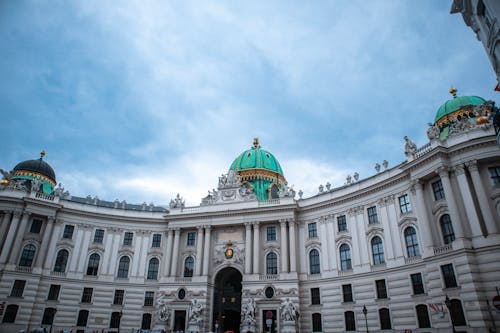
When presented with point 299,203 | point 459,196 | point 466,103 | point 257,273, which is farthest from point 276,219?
point 466,103

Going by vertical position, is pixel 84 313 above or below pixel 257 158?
below

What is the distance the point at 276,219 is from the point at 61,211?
2810 cm

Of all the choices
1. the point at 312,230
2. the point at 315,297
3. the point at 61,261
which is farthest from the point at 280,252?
the point at 61,261

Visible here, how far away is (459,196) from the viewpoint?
30328 mm

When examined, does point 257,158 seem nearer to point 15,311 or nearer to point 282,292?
point 282,292

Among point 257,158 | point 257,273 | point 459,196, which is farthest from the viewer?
point 257,158

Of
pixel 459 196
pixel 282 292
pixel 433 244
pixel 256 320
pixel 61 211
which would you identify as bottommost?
pixel 256 320

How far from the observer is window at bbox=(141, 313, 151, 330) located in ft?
146

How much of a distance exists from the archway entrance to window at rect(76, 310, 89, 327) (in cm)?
1550

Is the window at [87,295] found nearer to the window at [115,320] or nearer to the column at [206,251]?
the window at [115,320]

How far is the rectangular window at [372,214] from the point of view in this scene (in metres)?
38.7

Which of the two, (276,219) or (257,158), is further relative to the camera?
(257,158)

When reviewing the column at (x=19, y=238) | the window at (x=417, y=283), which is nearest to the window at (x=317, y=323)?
the window at (x=417, y=283)

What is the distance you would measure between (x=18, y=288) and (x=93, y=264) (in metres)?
8.44
